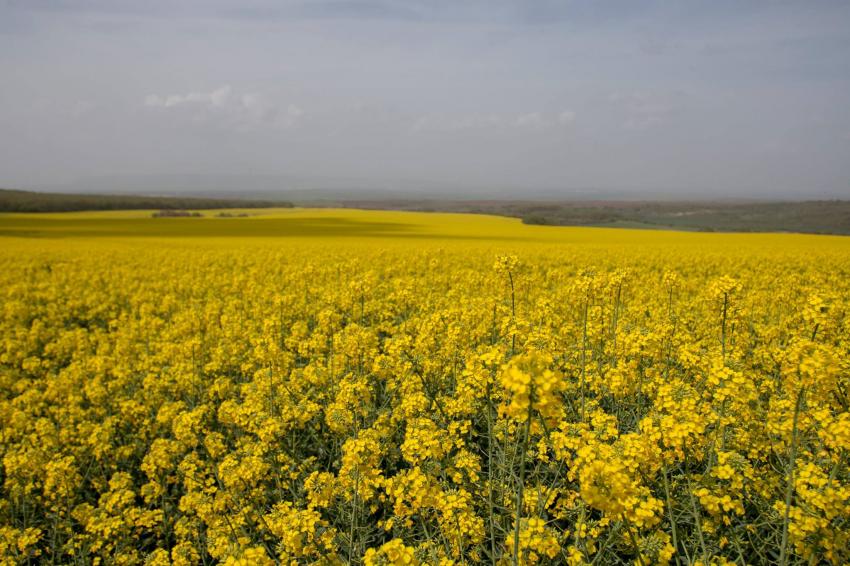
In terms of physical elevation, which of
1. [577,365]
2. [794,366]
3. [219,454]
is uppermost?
[794,366]

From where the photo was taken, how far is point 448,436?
461 centimetres

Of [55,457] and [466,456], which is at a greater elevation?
[466,456]

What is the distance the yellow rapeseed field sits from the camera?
3129 mm

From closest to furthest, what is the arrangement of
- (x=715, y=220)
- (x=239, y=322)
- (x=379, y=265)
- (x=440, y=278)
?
(x=239, y=322)
(x=440, y=278)
(x=379, y=265)
(x=715, y=220)

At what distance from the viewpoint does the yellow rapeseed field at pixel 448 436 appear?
313 cm

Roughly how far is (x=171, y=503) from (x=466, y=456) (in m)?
4.11

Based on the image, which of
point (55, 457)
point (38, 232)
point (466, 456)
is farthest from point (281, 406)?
point (38, 232)

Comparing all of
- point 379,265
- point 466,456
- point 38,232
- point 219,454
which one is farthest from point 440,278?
point 38,232

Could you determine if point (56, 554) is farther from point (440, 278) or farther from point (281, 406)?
point (440, 278)

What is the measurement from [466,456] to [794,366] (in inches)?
104

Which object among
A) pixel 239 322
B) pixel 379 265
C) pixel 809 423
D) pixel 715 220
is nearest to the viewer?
pixel 809 423

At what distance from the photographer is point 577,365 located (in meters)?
5.92

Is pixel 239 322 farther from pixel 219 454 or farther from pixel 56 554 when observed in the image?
pixel 56 554

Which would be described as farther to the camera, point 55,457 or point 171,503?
point 171,503
